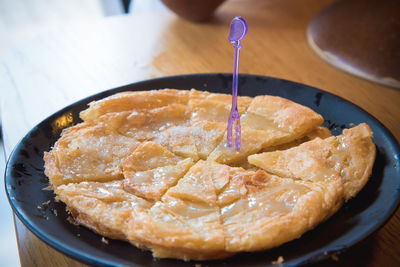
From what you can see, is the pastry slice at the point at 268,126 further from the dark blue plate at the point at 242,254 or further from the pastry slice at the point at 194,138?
the dark blue plate at the point at 242,254

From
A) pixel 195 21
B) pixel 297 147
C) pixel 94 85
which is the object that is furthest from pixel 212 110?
pixel 195 21

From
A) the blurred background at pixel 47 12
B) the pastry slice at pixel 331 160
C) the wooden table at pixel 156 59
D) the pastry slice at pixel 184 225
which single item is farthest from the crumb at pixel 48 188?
the blurred background at pixel 47 12

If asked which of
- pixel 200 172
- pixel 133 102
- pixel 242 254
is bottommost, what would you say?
pixel 242 254

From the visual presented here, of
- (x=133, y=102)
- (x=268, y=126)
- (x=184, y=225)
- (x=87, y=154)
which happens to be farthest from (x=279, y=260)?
(x=133, y=102)

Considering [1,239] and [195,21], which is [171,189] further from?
[195,21]

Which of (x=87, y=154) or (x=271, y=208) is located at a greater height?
(x=87, y=154)

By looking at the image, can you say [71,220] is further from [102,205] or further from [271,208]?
[271,208]

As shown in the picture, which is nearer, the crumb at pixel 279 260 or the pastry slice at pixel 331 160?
the crumb at pixel 279 260
